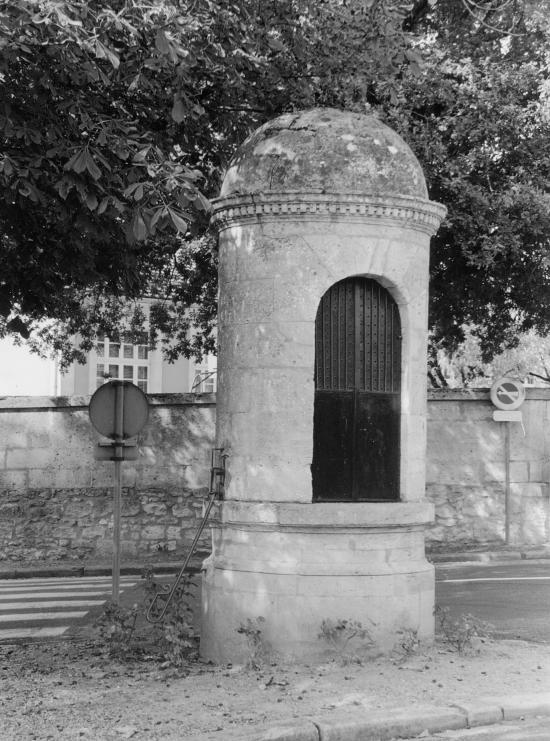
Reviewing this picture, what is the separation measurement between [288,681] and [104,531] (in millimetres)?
9870

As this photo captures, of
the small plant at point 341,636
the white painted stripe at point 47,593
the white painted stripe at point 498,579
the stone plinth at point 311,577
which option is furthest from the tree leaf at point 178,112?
the white painted stripe at point 498,579

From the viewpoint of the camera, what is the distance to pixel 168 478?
57.5 ft

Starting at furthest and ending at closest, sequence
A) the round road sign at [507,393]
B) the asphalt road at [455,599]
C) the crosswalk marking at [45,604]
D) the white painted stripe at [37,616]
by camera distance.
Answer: the round road sign at [507,393], the crosswalk marking at [45,604], the white painted stripe at [37,616], the asphalt road at [455,599]

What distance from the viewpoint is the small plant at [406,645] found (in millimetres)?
8219

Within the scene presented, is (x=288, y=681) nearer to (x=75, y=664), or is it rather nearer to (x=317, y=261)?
(x=75, y=664)

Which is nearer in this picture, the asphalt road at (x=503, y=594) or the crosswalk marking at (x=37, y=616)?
the asphalt road at (x=503, y=594)

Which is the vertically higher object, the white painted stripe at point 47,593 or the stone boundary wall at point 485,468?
the stone boundary wall at point 485,468

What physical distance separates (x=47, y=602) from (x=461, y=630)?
611cm

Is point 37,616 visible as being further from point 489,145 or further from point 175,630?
point 489,145

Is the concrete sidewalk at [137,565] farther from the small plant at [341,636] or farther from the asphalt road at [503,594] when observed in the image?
the small plant at [341,636]

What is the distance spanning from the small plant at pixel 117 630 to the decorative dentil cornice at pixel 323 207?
3.28 metres

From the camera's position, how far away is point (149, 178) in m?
8.84

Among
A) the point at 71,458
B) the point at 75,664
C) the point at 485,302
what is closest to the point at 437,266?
the point at 485,302

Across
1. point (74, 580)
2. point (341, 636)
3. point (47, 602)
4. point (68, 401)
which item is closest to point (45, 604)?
point (47, 602)
